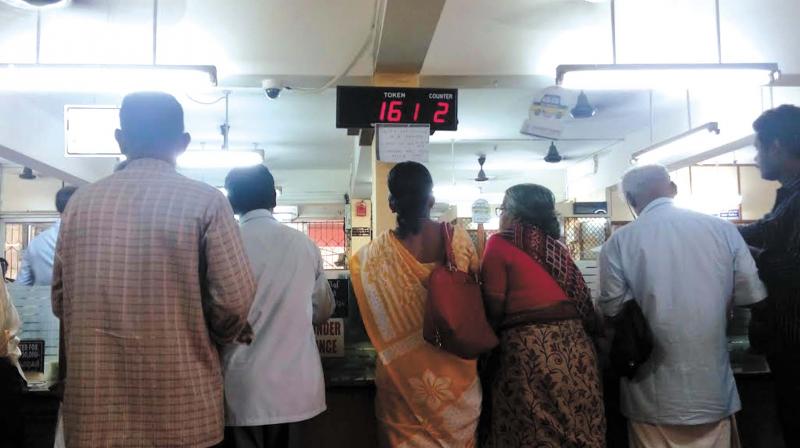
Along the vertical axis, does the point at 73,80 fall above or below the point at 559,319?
above

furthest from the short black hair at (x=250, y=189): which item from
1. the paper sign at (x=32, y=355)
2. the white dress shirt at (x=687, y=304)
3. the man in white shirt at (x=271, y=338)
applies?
the white dress shirt at (x=687, y=304)

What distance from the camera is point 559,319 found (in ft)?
6.04

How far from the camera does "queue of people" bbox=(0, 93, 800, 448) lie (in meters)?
1.63

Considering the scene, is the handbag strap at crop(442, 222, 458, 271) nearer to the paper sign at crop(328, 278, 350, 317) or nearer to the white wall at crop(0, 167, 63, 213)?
the paper sign at crop(328, 278, 350, 317)

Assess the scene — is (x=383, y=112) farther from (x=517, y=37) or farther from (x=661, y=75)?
(x=661, y=75)

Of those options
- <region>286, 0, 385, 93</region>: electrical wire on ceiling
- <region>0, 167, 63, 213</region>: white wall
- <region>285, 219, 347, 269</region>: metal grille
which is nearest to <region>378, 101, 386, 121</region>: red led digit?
<region>286, 0, 385, 93</region>: electrical wire on ceiling

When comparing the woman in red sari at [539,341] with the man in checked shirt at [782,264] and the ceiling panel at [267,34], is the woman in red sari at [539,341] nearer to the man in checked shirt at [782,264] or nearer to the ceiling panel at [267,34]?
the man in checked shirt at [782,264]

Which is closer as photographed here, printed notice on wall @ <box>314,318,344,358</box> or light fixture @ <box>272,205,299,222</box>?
printed notice on wall @ <box>314,318,344,358</box>

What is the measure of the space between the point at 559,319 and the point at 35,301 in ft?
6.35

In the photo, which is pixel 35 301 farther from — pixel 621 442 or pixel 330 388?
pixel 621 442

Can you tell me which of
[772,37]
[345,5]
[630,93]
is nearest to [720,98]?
[630,93]

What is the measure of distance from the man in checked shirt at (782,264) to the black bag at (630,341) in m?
0.36

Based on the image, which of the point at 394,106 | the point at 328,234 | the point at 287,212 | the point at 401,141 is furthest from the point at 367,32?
the point at 328,234

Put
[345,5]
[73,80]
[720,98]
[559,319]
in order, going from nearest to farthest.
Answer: [559,319]
[73,80]
[345,5]
[720,98]
